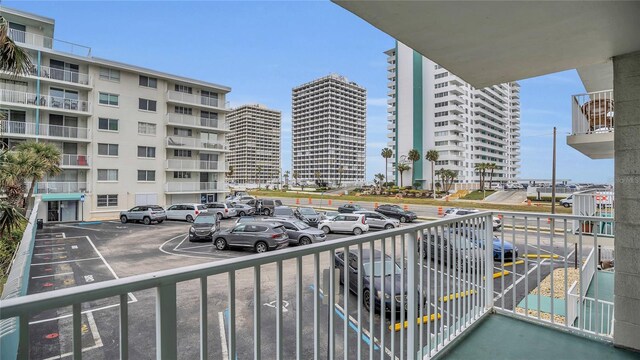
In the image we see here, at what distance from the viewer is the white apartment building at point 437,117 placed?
184ft

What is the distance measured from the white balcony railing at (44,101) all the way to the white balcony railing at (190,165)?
21.9 feet

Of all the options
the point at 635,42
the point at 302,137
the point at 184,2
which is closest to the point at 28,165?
the point at 184,2

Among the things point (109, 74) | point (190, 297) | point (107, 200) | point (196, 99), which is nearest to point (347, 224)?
point (190, 297)

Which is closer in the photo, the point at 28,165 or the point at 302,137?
the point at 28,165

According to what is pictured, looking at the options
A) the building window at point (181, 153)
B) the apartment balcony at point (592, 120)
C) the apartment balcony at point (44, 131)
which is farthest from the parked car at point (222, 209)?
the apartment balcony at point (592, 120)

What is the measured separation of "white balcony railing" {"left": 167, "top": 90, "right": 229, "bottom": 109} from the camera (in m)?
26.2

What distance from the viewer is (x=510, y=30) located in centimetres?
233

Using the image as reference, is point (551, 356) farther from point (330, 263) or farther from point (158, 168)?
point (158, 168)

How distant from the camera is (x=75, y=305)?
929mm

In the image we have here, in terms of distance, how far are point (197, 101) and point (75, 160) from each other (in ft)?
32.4

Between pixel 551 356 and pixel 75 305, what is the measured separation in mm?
3282

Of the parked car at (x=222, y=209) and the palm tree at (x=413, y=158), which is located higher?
the palm tree at (x=413, y=158)

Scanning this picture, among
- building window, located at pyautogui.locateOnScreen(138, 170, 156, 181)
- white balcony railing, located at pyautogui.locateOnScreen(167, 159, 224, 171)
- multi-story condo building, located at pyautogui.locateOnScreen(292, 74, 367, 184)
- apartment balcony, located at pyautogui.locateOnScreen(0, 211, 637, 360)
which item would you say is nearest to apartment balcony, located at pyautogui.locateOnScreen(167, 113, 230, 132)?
white balcony railing, located at pyautogui.locateOnScreen(167, 159, 224, 171)

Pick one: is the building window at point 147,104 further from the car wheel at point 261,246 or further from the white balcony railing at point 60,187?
the car wheel at point 261,246
